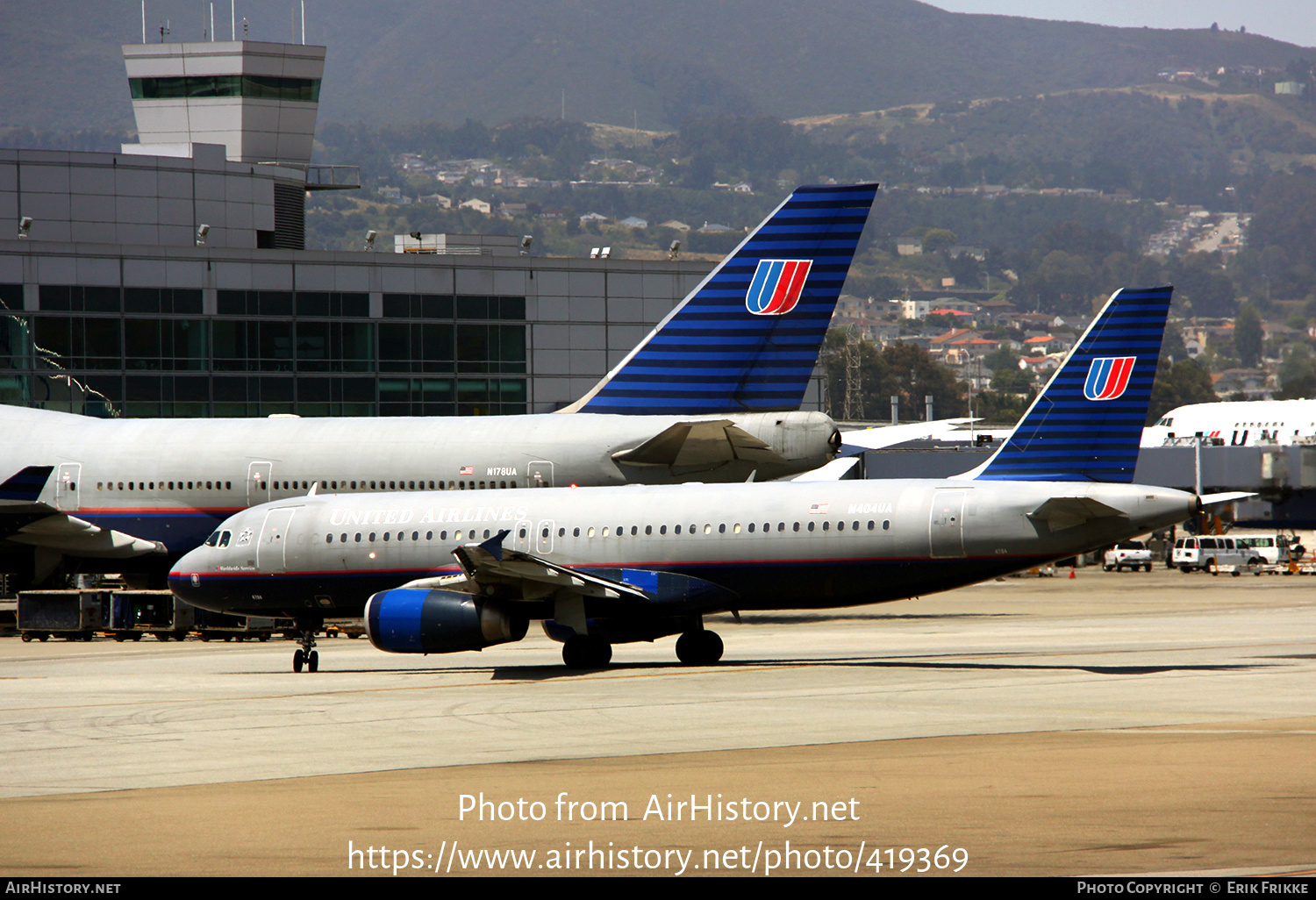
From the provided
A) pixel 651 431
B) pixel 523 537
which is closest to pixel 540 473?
pixel 651 431

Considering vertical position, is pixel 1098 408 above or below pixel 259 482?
above

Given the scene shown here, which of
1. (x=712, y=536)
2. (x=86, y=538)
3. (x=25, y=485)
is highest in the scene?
(x=25, y=485)

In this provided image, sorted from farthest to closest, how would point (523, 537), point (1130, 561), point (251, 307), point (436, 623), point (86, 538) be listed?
point (1130, 561) < point (251, 307) < point (86, 538) < point (523, 537) < point (436, 623)

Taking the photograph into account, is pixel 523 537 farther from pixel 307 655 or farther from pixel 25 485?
pixel 25 485

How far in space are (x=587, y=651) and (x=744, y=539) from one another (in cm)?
359

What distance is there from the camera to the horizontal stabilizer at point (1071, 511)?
937 inches

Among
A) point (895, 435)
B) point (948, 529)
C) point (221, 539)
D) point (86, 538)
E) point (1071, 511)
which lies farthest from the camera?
point (895, 435)

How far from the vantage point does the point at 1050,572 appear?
7300cm

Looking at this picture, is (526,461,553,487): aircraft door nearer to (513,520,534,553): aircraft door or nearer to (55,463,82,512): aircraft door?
(513,520,534,553): aircraft door

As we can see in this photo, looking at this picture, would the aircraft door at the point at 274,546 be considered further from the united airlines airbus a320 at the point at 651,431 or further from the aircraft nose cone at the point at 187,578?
the united airlines airbus a320 at the point at 651,431

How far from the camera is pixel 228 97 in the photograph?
74.6 meters
